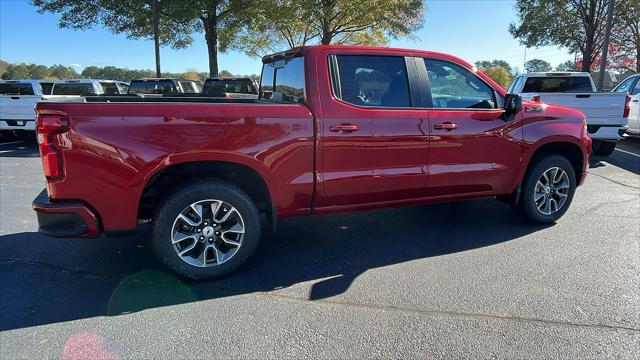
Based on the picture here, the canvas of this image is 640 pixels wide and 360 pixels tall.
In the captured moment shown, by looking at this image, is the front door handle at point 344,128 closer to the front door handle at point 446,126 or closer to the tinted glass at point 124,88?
the front door handle at point 446,126

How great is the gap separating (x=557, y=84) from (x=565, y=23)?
13.5 meters

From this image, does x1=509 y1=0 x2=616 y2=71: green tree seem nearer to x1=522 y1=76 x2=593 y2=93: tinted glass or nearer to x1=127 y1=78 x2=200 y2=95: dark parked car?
x1=522 y1=76 x2=593 y2=93: tinted glass

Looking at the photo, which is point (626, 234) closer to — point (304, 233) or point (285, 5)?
point (304, 233)

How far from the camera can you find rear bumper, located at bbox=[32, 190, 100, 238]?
3.27 metres

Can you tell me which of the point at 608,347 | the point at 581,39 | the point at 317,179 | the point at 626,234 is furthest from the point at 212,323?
the point at 581,39

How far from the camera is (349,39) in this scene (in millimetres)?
23969

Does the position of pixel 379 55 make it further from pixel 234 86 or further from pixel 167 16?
pixel 167 16

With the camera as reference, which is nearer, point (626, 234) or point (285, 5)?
point (626, 234)

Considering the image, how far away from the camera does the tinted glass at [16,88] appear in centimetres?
1259

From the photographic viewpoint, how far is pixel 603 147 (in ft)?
34.5

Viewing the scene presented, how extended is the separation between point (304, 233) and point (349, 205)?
948mm

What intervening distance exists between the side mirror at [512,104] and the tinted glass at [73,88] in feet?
41.5

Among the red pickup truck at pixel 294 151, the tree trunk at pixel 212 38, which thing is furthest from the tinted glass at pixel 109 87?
the red pickup truck at pixel 294 151

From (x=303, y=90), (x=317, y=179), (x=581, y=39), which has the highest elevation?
(x=581, y=39)
